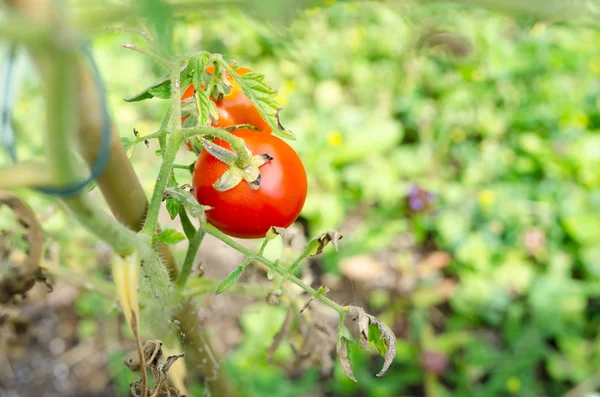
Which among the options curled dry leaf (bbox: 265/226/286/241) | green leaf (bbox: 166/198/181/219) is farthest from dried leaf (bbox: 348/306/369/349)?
green leaf (bbox: 166/198/181/219)

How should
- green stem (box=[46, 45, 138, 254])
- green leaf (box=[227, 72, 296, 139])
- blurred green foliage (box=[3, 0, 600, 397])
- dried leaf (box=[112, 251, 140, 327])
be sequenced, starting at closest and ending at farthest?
green stem (box=[46, 45, 138, 254]) < dried leaf (box=[112, 251, 140, 327]) < green leaf (box=[227, 72, 296, 139]) < blurred green foliage (box=[3, 0, 600, 397])

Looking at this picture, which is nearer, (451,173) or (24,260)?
(24,260)

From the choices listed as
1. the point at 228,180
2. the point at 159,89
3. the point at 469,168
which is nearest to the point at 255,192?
the point at 228,180

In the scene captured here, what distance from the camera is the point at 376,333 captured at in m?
0.65

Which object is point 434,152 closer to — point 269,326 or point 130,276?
point 269,326

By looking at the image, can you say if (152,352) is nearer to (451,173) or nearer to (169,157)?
(169,157)

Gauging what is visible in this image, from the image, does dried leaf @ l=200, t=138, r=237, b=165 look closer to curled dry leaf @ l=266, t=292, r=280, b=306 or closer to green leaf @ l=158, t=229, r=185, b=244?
green leaf @ l=158, t=229, r=185, b=244

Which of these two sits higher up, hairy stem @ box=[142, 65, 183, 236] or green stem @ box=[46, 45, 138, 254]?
green stem @ box=[46, 45, 138, 254]

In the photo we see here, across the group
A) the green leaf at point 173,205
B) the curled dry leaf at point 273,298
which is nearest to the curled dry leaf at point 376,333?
the curled dry leaf at point 273,298

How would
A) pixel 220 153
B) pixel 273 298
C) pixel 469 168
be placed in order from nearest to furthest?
pixel 220 153 < pixel 273 298 < pixel 469 168

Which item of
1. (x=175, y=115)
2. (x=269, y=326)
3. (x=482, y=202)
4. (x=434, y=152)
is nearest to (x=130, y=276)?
(x=175, y=115)

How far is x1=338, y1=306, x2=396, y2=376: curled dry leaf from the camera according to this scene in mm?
618

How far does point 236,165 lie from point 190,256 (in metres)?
0.14

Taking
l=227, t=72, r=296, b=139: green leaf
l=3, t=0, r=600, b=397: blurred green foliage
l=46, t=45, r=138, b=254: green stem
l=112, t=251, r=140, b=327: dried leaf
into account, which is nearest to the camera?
l=46, t=45, r=138, b=254: green stem
